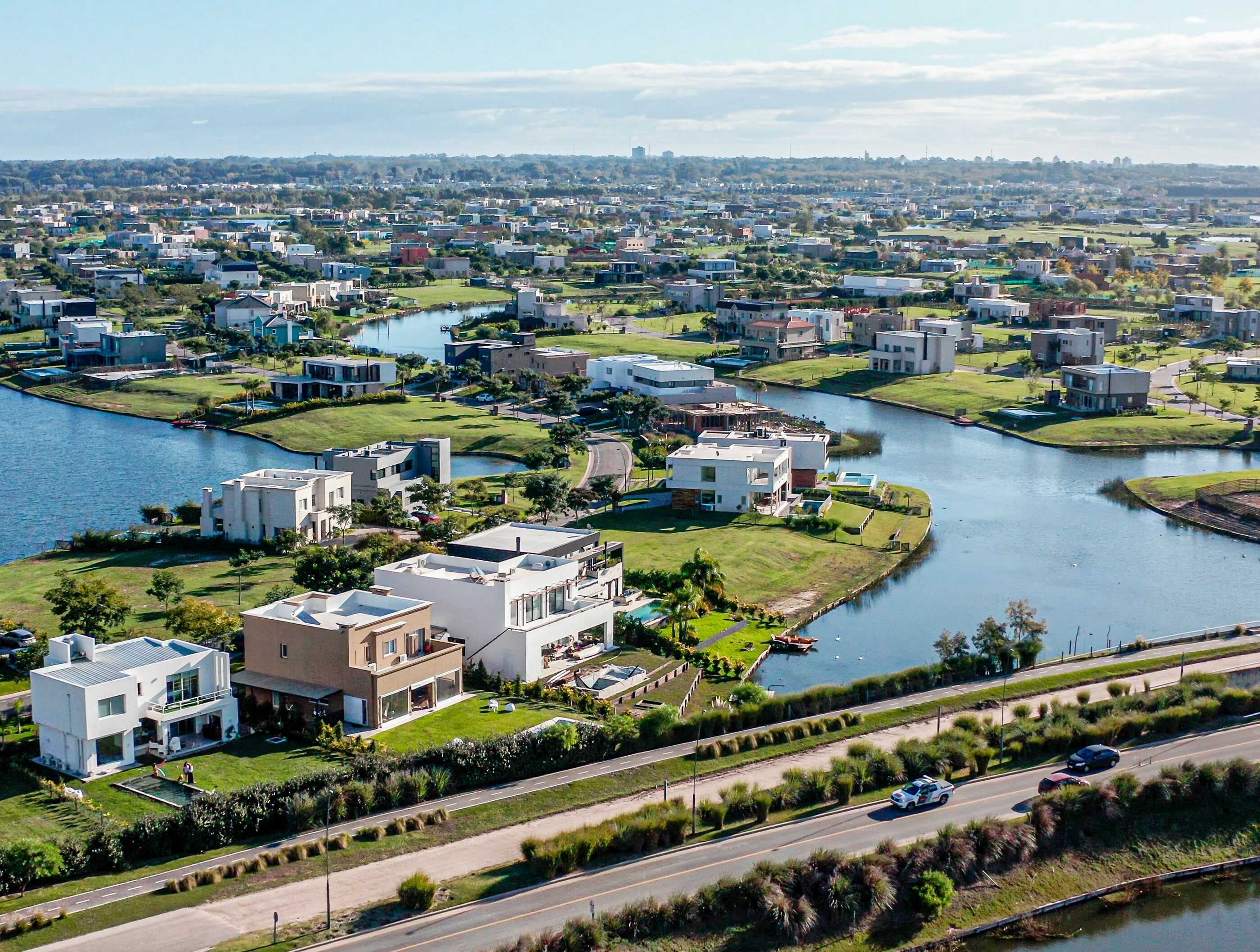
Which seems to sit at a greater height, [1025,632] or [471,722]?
[1025,632]

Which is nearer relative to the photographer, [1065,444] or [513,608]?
[513,608]

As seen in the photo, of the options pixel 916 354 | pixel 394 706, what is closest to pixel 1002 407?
pixel 916 354

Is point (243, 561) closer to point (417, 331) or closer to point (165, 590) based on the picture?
point (165, 590)

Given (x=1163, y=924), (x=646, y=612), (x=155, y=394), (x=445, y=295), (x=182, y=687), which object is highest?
(x=445, y=295)

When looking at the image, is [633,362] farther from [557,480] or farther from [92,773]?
[92,773]

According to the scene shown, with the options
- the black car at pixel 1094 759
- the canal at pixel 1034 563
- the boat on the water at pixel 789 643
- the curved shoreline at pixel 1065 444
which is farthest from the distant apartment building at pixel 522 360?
the black car at pixel 1094 759

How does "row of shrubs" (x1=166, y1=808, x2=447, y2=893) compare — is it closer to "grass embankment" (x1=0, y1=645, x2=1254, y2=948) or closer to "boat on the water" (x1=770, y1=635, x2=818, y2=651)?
"grass embankment" (x1=0, y1=645, x2=1254, y2=948)

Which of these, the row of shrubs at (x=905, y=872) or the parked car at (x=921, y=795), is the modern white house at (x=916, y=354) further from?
the parked car at (x=921, y=795)

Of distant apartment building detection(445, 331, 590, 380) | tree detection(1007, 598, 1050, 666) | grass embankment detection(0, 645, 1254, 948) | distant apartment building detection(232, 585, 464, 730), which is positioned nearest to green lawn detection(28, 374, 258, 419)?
distant apartment building detection(445, 331, 590, 380)

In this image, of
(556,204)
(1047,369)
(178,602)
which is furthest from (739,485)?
(556,204)
